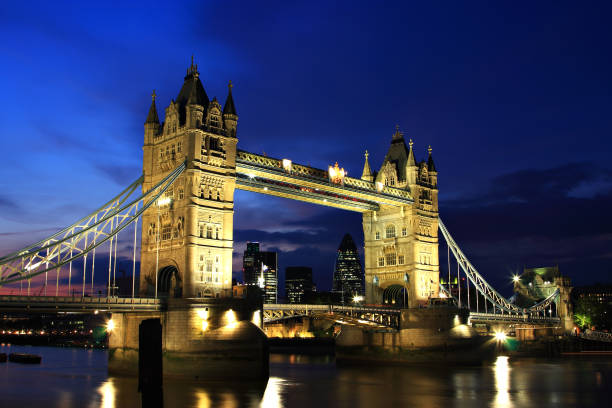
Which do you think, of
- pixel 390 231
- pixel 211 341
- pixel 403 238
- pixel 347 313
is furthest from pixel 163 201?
pixel 390 231

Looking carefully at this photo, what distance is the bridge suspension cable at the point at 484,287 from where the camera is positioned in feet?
286

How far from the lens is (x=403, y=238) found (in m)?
81.6

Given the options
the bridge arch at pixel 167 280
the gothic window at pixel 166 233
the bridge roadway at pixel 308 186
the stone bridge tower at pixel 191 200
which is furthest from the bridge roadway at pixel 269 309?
the bridge roadway at pixel 308 186

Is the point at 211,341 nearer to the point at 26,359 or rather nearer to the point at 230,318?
the point at 230,318

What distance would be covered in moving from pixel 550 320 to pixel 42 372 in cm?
7865

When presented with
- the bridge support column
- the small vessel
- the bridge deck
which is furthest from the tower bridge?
the bridge support column

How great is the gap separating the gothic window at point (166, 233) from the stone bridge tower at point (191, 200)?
89mm

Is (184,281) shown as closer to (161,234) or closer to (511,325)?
(161,234)

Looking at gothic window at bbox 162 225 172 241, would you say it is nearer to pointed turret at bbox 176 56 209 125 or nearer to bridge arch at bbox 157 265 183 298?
bridge arch at bbox 157 265 183 298

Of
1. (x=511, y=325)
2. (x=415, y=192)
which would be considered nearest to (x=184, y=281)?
(x=415, y=192)

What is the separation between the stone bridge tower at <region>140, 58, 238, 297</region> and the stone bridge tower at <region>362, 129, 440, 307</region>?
29.1m

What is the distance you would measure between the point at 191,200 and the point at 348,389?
2040cm

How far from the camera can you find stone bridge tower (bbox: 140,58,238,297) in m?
56.4

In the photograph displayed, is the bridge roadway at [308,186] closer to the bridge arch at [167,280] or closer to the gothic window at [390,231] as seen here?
the gothic window at [390,231]
